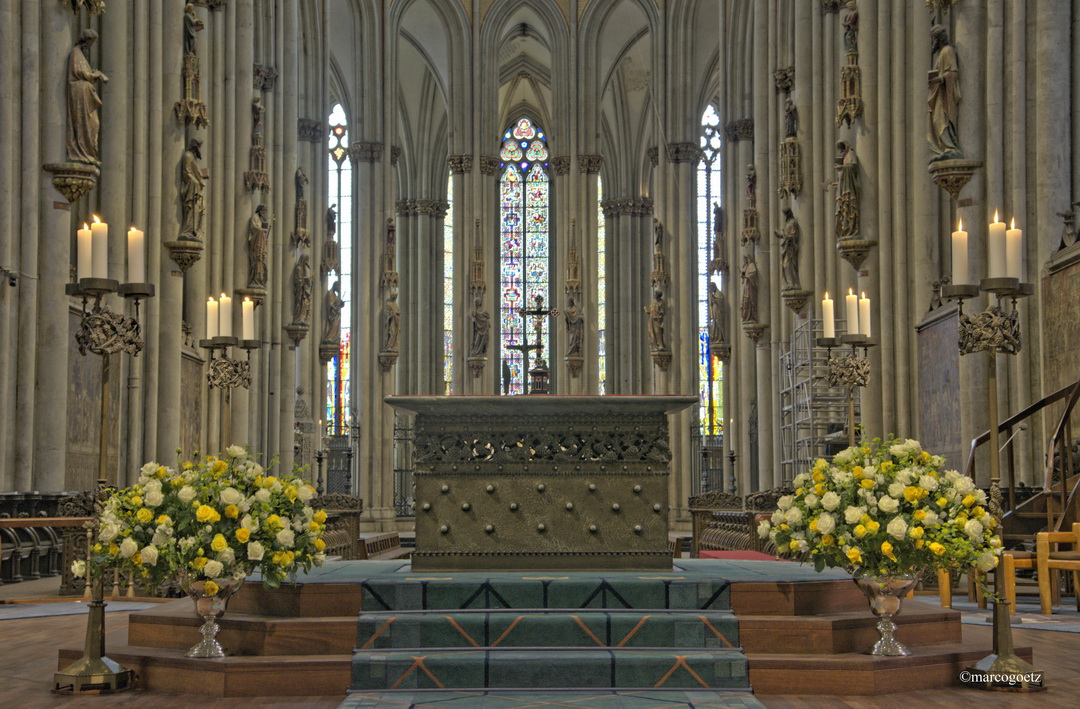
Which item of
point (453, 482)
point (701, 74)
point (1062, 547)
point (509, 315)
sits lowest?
point (1062, 547)

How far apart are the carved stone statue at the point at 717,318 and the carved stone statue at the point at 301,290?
344 inches

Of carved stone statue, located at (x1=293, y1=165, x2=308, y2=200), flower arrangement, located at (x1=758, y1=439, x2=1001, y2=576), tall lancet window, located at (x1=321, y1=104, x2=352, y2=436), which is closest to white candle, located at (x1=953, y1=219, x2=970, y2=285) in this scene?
flower arrangement, located at (x1=758, y1=439, x2=1001, y2=576)

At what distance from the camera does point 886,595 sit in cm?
663

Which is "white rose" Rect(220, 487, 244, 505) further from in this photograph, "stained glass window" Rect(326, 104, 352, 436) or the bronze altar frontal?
"stained glass window" Rect(326, 104, 352, 436)

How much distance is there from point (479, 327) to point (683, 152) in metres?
6.81

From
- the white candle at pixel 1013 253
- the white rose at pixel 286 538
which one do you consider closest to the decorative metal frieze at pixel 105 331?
the white rose at pixel 286 538

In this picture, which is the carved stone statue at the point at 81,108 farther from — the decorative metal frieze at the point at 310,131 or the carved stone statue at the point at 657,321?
the carved stone statue at the point at 657,321

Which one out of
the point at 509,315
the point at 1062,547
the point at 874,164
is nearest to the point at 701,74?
the point at 509,315

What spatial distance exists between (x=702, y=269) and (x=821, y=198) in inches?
700

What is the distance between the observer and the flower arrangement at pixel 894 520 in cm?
653

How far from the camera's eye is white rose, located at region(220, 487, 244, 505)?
6516 millimetres

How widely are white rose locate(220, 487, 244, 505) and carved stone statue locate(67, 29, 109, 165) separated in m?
8.32

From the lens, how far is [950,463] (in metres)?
15.1

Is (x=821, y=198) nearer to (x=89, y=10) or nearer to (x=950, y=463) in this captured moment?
(x=950, y=463)
